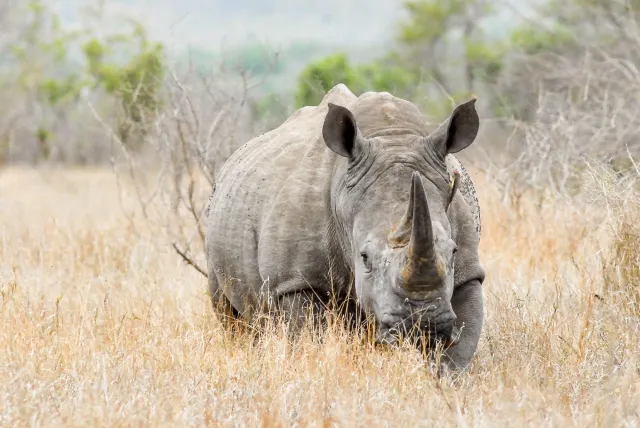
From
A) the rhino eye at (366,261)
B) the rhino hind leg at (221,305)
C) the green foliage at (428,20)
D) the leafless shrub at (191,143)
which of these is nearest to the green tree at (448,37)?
the green foliage at (428,20)

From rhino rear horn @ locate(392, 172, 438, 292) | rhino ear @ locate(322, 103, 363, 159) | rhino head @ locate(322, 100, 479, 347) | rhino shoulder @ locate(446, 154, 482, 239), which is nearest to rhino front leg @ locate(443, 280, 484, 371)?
rhino head @ locate(322, 100, 479, 347)

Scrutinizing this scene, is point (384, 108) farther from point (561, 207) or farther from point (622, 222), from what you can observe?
point (561, 207)

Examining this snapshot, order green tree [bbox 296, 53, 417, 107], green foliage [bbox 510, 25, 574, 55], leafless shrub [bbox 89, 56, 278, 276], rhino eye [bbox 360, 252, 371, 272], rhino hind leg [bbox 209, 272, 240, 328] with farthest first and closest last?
green foliage [bbox 510, 25, 574, 55]
green tree [bbox 296, 53, 417, 107]
leafless shrub [bbox 89, 56, 278, 276]
rhino hind leg [bbox 209, 272, 240, 328]
rhino eye [bbox 360, 252, 371, 272]

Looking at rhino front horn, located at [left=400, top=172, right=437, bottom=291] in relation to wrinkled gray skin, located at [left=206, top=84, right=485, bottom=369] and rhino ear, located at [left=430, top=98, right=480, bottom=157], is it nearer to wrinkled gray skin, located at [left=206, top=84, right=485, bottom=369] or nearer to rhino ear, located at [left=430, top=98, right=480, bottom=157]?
wrinkled gray skin, located at [left=206, top=84, right=485, bottom=369]

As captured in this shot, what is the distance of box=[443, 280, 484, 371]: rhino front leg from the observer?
515 centimetres

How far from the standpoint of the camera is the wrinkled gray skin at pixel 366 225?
4605 millimetres

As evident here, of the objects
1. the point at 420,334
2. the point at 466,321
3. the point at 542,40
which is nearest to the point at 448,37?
the point at 542,40

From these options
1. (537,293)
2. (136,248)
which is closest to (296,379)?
(537,293)

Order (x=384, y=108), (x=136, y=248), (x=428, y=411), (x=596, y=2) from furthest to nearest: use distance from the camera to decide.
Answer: (x=596, y=2) < (x=136, y=248) < (x=384, y=108) < (x=428, y=411)

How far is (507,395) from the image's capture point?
14.4ft

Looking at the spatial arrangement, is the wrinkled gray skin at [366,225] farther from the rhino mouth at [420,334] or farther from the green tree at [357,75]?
the green tree at [357,75]

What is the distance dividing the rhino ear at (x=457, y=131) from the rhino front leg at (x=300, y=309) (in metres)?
0.92

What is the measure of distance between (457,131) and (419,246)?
0.92m

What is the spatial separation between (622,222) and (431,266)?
1.90 metres
